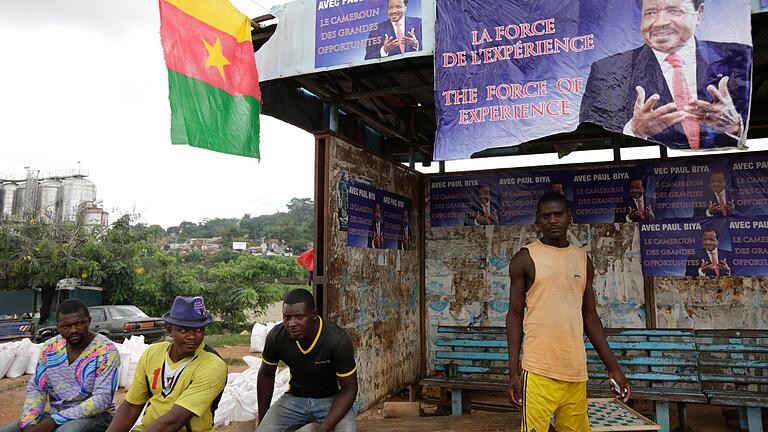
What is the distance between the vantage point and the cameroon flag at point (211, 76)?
4.09m

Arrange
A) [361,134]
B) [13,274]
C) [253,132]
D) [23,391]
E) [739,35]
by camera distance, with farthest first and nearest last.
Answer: [13,274] < [23,391] < [361,134] < [253,132] < [739,35]

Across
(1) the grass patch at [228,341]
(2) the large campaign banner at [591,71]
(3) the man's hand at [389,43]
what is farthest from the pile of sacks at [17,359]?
(2) the large campaign banner at [591,71]

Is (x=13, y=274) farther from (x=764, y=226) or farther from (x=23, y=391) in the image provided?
(x=764, y=226)

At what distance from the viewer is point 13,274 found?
17141 mm

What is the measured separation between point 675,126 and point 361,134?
3.75 meters

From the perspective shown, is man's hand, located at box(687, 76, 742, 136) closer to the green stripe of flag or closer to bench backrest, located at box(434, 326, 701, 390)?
bench backrest, located at box(434, 326, 701, 390)

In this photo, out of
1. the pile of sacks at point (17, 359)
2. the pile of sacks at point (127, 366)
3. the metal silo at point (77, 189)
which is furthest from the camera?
the metal silo at point (77, 189)

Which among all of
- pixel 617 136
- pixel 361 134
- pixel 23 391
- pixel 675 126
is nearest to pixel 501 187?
pixel 617 136

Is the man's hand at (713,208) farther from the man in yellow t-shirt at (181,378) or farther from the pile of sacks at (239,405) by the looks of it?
the man in yellow t-shirt at (181,378)

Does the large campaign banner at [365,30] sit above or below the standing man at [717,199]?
Result: above

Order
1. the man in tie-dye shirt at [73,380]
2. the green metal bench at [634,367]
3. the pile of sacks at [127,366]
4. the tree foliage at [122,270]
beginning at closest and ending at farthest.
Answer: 1. the man in tie-dye shirt at [73,380]
2. the green metal bench at [634,367]
3. the pile of sacks at [127,366]
4. the tree foliage at [122,270]

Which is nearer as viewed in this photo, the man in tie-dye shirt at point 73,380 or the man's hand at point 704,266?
the man in tie-dye shirt at point 73,380

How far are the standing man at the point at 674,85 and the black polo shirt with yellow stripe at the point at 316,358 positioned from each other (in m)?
2.45

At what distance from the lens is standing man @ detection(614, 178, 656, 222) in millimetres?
5922
